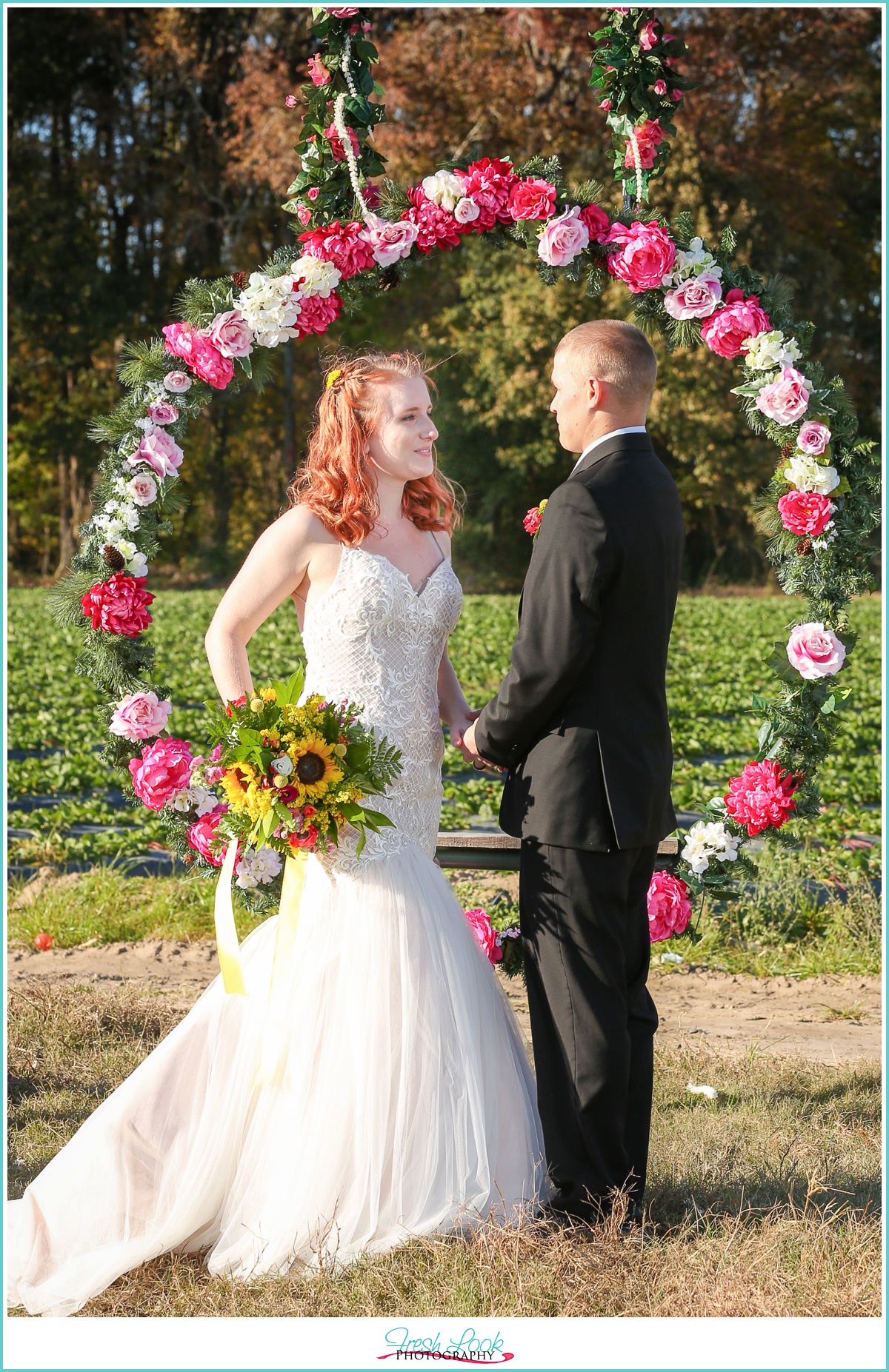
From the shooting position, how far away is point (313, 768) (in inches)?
135

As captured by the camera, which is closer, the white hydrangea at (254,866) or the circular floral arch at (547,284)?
the white hydrangea at (254,866)

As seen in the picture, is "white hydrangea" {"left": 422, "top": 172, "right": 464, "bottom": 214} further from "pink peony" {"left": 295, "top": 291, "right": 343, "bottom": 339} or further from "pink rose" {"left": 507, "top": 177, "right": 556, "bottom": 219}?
"pink peony" {"left": 295, "top": 291, "right": 343, "bottom": 339}

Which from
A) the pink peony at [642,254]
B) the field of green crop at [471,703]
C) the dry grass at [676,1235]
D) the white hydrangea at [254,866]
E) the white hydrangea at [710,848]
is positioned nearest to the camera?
the dry grass at [676,1235]

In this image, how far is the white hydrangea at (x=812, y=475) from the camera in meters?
4.60

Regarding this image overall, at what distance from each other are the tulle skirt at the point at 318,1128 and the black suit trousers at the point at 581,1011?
0.50 feet

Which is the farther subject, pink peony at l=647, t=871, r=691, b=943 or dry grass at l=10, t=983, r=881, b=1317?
pink peony at l=647, t=871, r=691, b=943

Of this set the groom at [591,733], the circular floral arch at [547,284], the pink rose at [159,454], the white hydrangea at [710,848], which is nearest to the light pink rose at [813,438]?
the circular floral arch at [547,284]

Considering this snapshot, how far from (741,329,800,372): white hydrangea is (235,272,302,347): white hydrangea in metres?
1.72

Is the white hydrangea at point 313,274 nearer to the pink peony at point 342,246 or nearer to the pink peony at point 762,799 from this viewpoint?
the pink peony at point 342,246

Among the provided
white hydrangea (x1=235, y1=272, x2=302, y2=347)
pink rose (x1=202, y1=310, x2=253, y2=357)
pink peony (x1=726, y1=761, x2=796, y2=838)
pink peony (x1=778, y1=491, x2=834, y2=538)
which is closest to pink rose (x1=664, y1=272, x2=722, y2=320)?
pink peony (x1=778, y1=491, x2=834, y2=538)

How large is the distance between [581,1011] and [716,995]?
9.37 ft

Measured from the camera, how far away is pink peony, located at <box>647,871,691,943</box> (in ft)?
15.2

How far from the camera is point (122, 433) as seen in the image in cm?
472

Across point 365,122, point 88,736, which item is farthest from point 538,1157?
point 88,736
